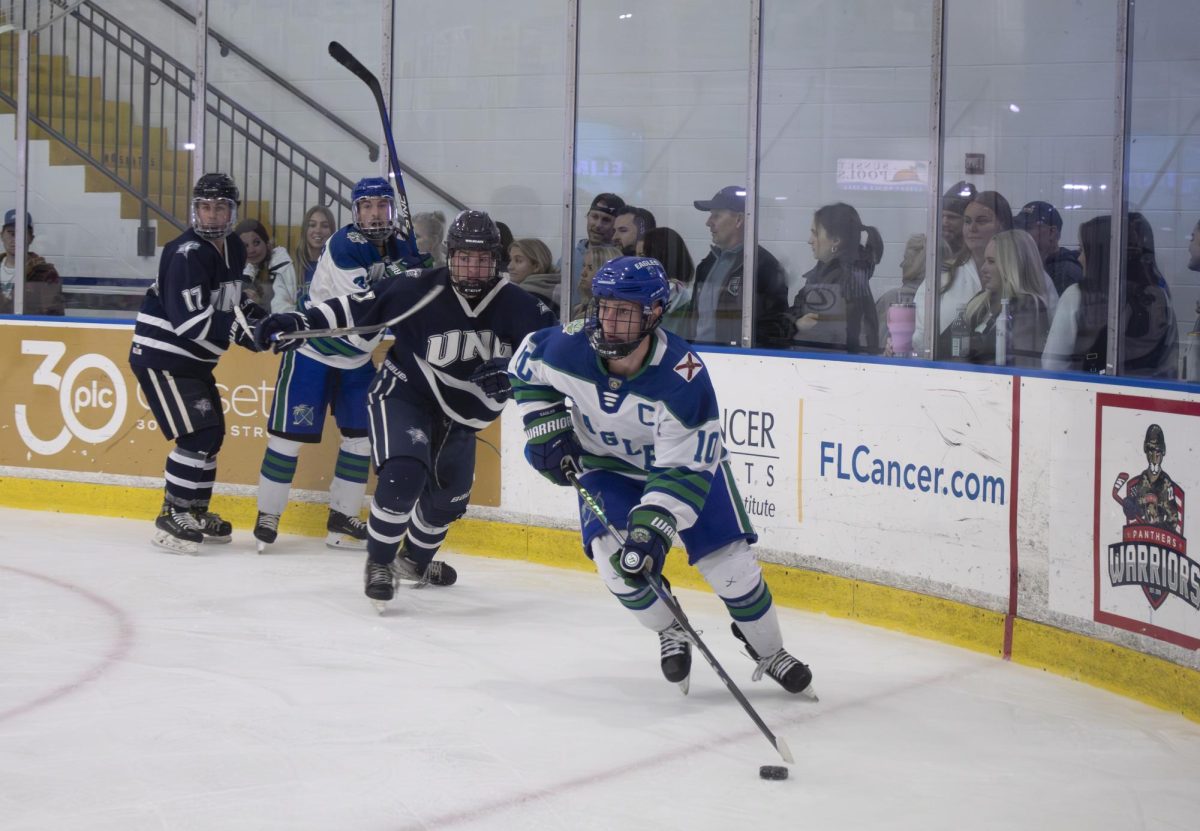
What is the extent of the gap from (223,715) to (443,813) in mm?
801

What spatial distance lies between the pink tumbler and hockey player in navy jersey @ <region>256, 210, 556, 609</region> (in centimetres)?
109

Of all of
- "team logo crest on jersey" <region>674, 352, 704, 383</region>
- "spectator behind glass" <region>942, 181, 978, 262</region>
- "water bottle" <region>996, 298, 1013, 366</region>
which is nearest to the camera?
"team logo crest on jersey" <region>674, 352, 704, 383</region>

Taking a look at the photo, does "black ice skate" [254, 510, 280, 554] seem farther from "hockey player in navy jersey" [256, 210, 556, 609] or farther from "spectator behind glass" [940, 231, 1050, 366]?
"spectator behind glass" [940, 231, 1050, 366]

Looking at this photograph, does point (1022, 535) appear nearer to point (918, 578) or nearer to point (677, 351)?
point (918, 578)

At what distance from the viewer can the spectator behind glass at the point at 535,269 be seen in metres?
5.33

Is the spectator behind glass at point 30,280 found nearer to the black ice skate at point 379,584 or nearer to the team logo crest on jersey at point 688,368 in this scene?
the black ice skate at point 379,584

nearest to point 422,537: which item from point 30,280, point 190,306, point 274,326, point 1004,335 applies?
point 274,326

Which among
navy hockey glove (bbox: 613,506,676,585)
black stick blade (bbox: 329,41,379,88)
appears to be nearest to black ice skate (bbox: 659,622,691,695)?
navy hockey glove (bbox: 613,506,676,585)

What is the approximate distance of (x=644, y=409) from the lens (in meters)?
3.04

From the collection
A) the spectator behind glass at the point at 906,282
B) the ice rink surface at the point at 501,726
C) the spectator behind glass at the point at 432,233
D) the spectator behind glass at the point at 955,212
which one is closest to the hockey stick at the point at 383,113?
the spectator behind glass at the point at 432,233

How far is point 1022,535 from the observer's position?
3.65m

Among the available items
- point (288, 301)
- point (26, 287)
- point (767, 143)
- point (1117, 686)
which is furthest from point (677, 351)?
point (26, 287)

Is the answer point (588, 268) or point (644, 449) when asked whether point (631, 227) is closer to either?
point (588, 268)

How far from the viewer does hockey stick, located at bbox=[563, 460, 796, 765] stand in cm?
270
